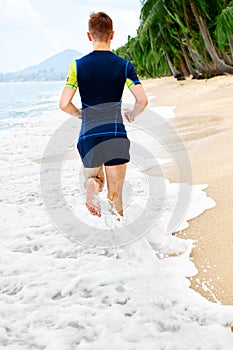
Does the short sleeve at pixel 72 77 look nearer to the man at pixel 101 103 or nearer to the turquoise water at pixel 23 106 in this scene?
the man at pixel 101 103

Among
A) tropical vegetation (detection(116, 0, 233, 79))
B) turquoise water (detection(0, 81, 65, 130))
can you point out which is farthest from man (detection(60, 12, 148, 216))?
tropical vegetation (detection(116, 0, 233, 79))

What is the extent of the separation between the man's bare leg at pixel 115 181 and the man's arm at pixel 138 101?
0.46 meters

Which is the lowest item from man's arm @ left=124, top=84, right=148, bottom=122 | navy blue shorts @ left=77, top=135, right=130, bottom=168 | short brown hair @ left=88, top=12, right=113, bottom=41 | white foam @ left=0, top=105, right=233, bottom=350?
white foam @ left=0, top=105, right=233, bottom=350

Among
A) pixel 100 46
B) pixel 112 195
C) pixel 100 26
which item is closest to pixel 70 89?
pixel 100 46

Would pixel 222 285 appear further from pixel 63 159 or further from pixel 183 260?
pixel 63 159

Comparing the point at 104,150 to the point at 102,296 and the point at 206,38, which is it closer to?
the point at 102,296

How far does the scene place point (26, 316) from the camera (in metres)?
2.36

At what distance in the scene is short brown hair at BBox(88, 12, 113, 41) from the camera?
303cm

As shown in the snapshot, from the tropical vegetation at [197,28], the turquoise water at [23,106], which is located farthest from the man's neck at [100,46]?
the tropical vegetation at [197,28]

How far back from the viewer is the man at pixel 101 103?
3023mm

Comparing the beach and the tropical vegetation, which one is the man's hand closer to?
the beach

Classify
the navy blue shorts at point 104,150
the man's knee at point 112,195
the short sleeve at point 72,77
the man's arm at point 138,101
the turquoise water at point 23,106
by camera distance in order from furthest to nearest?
the turquoise water at point 23,106 < the man's knee at point 112,195 < the navy blue shorts at point 104,150 < the man's arm at point 138,101 < the short sleeve at point 72,77

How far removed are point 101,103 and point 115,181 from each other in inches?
27.7

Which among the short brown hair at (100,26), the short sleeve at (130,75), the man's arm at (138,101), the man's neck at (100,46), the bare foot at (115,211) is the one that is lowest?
the bare foot at (115,211)
